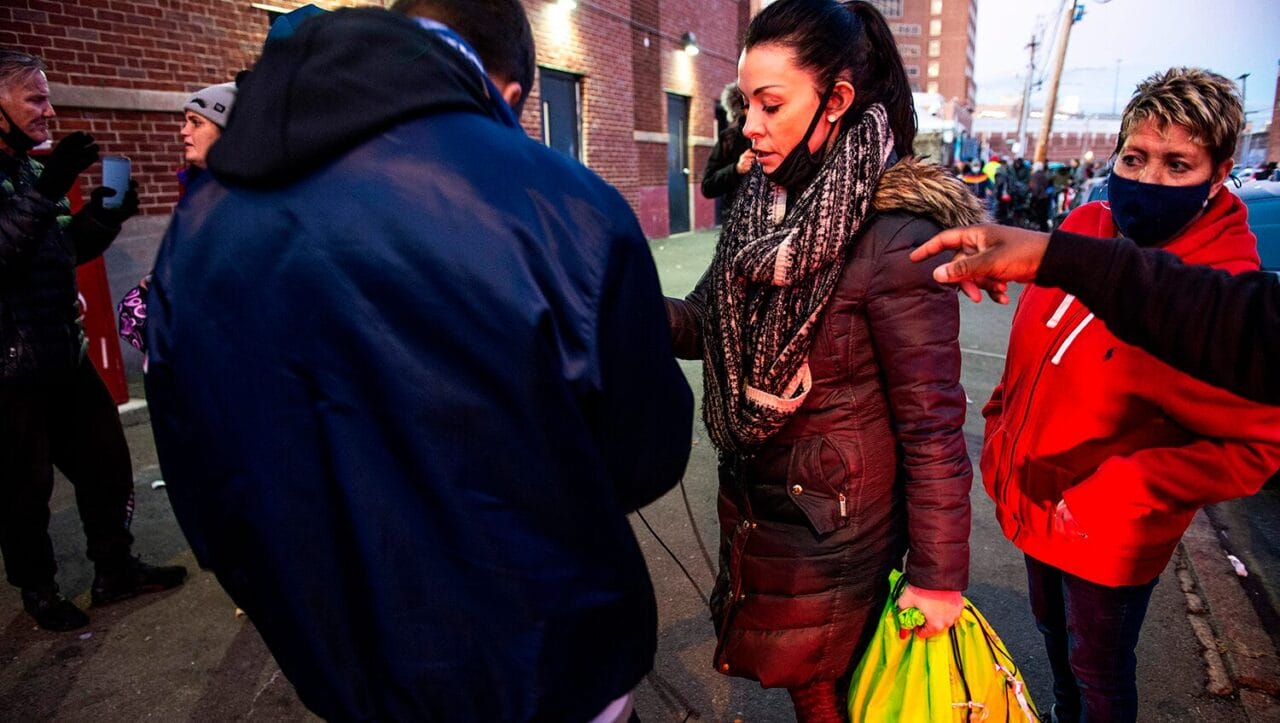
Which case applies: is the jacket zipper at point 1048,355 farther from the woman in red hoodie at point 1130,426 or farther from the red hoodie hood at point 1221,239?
the red hoodie hood at point 1221,239

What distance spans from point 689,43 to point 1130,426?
15370 mm

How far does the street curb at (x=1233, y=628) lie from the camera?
2.62m

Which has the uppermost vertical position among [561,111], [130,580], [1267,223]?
[561,111]

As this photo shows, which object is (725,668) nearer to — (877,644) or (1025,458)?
(877,644)

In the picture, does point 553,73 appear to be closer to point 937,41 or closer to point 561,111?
point 561,111

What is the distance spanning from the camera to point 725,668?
1860 millimetres

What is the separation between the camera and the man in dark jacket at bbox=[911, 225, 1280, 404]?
4.18 ft

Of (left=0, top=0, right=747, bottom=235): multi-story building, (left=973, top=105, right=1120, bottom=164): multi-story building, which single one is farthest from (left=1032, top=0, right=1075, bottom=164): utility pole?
(left=973, top=105, right=1120, bottom=164): multi-story building

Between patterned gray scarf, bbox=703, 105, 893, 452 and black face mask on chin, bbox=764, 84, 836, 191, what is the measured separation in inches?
2.5

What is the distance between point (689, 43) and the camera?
15.5 m

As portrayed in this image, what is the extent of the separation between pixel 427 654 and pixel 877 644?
116 centimetres

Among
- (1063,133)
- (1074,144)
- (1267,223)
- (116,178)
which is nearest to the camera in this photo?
(116,178)

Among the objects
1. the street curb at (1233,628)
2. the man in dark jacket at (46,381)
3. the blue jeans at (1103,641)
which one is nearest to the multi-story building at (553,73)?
the man in dark jacket at (46,381)

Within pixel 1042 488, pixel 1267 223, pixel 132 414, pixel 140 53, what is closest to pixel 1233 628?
pixel 1042 488
